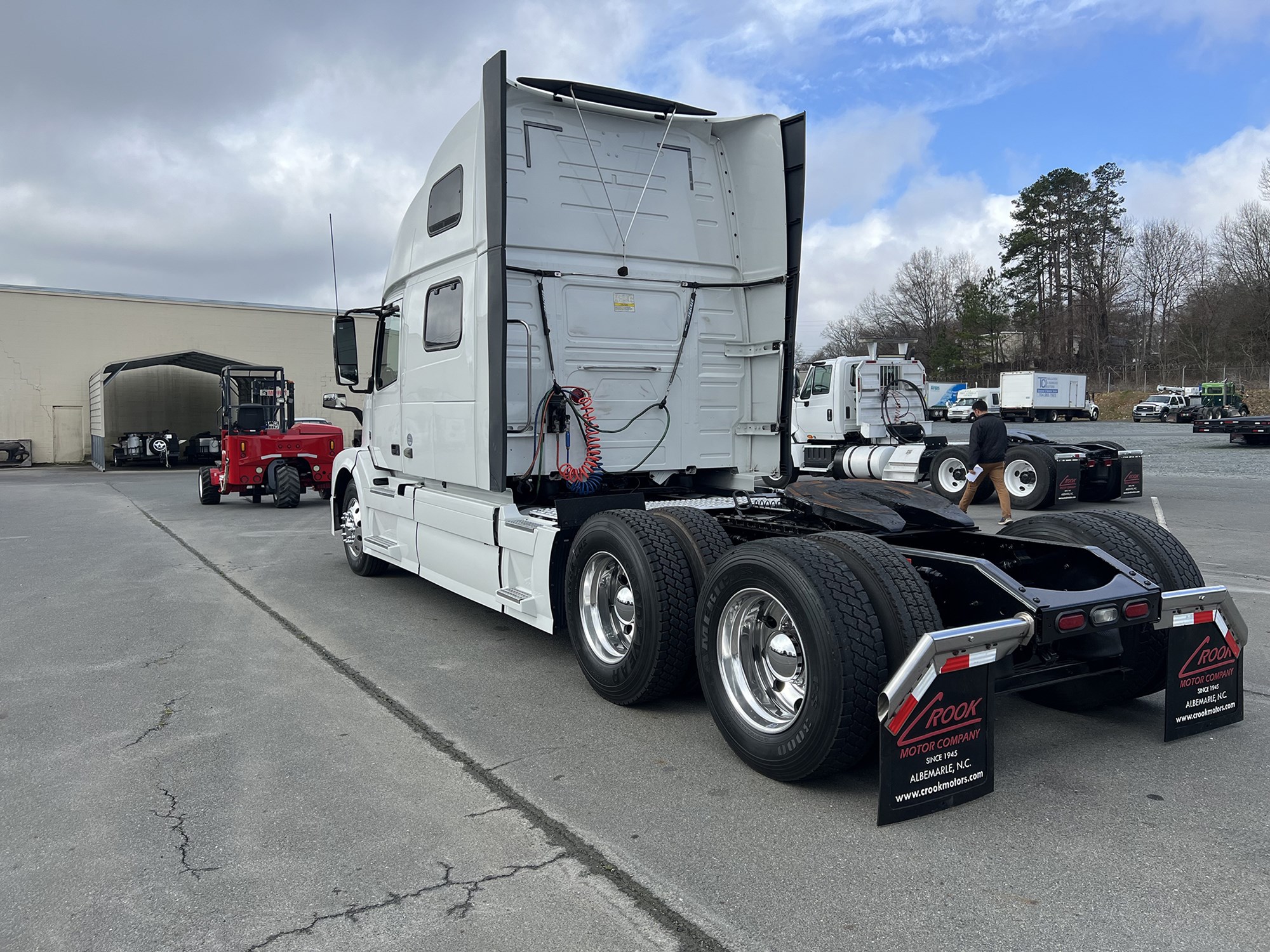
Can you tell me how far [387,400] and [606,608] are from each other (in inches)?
146

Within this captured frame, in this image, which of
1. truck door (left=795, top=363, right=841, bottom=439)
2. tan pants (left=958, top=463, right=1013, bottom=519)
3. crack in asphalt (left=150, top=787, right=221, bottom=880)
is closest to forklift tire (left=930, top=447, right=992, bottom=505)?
tan pants (left=958, top=463, right=1013, bottom=519)

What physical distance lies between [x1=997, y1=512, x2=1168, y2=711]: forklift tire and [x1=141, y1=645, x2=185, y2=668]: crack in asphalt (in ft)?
16.7

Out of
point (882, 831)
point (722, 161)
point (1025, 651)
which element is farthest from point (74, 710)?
point (722, 161)

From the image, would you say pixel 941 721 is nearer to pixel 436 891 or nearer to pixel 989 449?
pixel 436 891

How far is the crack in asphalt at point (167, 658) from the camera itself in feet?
19.0

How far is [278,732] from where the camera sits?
446 centimetres

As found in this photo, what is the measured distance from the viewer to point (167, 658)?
592 cm

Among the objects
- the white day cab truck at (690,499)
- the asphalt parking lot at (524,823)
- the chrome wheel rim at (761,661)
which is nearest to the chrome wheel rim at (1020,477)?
the asphalt parking lot at (524,823)

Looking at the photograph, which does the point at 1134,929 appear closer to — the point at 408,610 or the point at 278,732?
the point at 278,732

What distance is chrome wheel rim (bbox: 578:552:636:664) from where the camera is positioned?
4.94 meters

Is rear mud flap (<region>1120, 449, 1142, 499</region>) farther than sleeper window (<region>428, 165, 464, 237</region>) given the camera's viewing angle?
Yes

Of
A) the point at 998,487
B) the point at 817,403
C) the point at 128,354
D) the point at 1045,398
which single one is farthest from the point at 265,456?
the point at 1045,398

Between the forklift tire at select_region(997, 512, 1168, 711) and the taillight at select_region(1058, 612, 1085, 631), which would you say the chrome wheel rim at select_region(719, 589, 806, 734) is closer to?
the taillight at select_region(1058, 612, 1085, 631)

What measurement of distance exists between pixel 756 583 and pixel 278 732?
2.47 m
